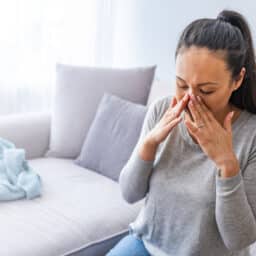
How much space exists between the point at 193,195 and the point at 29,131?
4.07 feet

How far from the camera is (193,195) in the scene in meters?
1.24

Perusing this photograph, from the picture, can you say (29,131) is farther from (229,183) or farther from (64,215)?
(229,183)

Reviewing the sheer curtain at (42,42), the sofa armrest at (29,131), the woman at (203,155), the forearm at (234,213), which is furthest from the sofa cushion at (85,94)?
the forearm at (234,213)

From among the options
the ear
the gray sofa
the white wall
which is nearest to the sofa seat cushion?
the gray sofa

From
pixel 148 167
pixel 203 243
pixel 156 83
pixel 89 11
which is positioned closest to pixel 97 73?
pixel 156 83

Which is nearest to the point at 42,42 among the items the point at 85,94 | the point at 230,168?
the point at 85,94

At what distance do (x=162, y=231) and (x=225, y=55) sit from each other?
497mm

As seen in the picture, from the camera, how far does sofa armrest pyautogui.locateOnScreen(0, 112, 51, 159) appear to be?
7.34 ft

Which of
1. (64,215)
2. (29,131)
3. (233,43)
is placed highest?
(233,43)

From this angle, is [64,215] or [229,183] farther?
[64,215]

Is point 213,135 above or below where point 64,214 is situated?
above

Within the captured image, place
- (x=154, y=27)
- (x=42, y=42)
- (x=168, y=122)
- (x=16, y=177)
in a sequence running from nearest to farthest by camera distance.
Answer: (x=168, y=122) → (x=16, y=177) → (x=42, y=42) → (x=154, y=27)

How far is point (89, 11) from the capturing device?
2818 mm

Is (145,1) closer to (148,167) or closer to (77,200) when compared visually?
(77,200)
